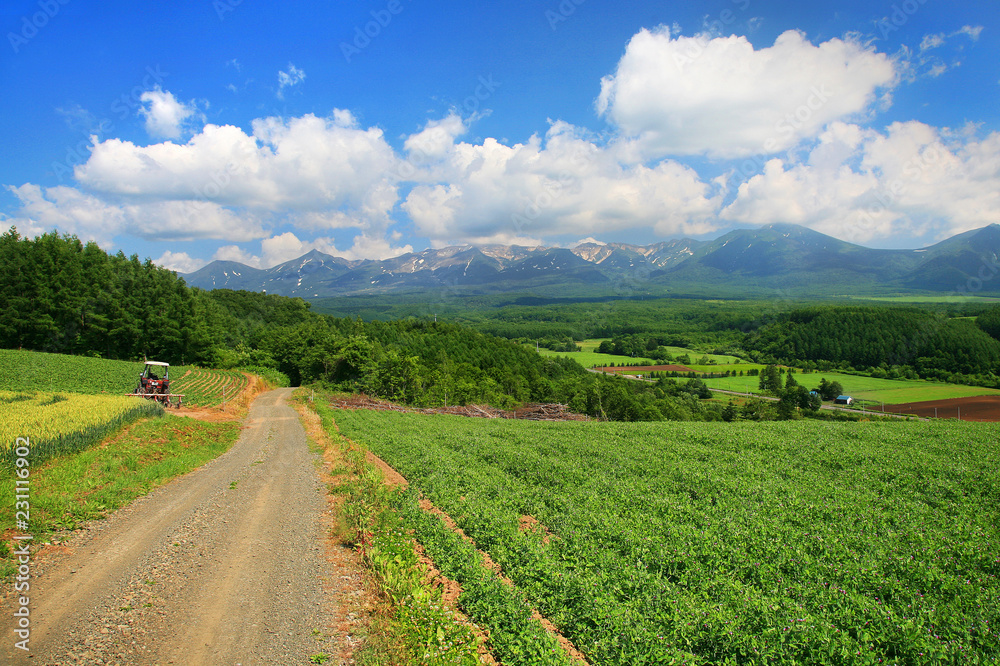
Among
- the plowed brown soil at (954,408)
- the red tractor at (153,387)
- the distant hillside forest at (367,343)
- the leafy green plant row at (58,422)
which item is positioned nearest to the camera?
the leafy green plant row at (58,422)

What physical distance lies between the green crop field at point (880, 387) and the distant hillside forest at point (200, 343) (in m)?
16.2

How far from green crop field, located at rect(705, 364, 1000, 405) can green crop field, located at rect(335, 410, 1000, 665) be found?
229 feet

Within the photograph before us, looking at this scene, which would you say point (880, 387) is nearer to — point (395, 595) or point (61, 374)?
point (395, 595)

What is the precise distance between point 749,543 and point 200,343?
73.4m

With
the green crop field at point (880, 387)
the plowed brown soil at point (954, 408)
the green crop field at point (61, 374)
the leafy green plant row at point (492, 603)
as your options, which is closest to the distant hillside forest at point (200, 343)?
the green crop field at point (61, 374)

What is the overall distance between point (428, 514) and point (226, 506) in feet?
18.3

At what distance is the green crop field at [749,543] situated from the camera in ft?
19.2

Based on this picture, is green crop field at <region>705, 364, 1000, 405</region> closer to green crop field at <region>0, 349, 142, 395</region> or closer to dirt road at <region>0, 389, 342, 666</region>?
dirt road at <region>0, 389, 342, 666</region>

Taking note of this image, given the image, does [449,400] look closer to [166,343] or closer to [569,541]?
[166,343]

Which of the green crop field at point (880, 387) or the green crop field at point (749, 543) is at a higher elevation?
the green crop field at point (749, 543)

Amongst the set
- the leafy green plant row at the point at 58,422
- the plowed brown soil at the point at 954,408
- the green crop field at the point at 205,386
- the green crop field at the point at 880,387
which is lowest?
the green crop field at the point at 880,387

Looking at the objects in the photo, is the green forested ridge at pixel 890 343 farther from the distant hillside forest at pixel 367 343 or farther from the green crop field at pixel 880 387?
the green crop field at pixel 880 387

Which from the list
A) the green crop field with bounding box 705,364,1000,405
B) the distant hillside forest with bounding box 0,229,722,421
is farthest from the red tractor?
the green crop field with bounding box 705,364,1000,405

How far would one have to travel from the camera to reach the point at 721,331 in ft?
552
